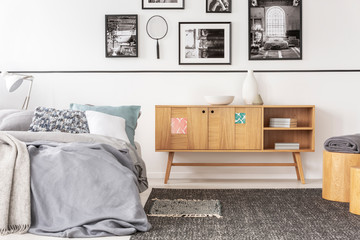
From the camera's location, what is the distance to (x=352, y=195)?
118 inches

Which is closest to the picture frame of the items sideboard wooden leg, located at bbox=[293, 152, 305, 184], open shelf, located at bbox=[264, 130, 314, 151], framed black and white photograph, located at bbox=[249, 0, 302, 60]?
framed black and white photograph, located at bbox=[249, 0, 302, 60]

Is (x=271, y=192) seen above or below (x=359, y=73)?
below

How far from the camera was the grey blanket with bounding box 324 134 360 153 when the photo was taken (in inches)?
135

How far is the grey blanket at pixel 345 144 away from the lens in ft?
11.2

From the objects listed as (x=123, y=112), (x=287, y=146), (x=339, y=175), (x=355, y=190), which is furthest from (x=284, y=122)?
(x=123, y=112)

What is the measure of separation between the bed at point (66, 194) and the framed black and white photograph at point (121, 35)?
235 centimetres

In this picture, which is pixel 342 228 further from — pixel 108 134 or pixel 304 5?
pixel 304 5

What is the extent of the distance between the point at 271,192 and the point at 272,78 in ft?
5.03

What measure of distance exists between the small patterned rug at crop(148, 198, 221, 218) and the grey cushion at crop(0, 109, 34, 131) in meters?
1.42

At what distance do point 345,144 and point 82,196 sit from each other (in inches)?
88.2

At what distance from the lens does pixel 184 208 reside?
3154mm

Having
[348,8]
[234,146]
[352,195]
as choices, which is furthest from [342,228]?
[348,8]

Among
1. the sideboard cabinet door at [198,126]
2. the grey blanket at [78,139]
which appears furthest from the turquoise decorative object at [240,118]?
the grey blanket at [78,139]

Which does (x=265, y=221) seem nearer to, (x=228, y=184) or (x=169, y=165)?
(x=228, y=184)
